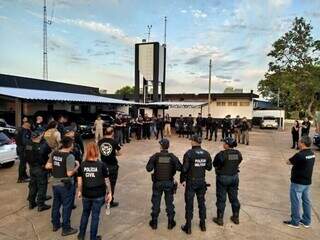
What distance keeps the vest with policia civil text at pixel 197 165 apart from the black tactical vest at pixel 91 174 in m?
1.54

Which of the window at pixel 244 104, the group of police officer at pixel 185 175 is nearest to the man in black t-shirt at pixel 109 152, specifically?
the group of police officer at pixel 185 175

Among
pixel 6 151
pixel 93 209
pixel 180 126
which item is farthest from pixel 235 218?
pixel 180 126

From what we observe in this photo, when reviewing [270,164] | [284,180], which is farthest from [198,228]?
[270,164]

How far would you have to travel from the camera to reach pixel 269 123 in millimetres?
34188

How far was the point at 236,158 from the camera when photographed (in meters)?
5.49

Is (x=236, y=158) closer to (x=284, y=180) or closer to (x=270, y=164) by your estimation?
(x=284, y=180)

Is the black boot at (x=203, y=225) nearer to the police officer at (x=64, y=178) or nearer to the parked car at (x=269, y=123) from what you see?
the police officer at (x=64, y=178)

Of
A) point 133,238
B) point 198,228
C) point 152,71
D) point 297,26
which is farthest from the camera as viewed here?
point 152,71

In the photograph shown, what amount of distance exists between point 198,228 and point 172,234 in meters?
0.55

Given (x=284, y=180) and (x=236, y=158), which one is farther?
(x=284, y=180)

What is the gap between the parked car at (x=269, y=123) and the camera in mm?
34094

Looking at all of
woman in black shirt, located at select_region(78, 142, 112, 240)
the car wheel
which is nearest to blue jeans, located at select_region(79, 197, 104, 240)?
woman in black shirt, located at select_region(78, 142, 112, 240)

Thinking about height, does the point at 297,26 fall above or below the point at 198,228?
above

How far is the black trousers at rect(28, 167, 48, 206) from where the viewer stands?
19.8ft
